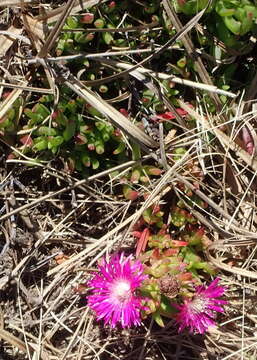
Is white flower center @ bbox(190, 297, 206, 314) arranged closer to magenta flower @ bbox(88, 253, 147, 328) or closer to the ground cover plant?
the ground cover plant

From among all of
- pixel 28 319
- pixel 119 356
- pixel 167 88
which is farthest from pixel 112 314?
pixel 167 88

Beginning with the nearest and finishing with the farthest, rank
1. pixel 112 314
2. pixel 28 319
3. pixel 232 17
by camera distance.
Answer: pixel 232 17
pixel 112 314
pixel 28 319

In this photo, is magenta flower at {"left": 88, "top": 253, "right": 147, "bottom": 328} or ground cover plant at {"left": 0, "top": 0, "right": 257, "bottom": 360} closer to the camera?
magenta flower at {"left": 88, "top": 253, "right": 147, "bottom": 328}

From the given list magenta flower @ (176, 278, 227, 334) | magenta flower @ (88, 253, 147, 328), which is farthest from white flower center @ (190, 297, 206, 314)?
magenta flower @ (88, 253, 147, 328)

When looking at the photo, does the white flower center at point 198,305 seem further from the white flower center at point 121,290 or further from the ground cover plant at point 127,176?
the white flower center at point 121,290

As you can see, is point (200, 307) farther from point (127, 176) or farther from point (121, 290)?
point (127, 176)

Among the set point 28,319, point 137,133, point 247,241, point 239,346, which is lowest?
point 239,346

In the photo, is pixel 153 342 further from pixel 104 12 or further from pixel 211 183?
pixel 104 12
